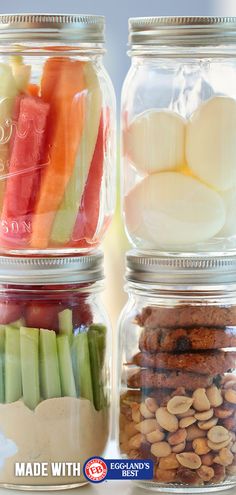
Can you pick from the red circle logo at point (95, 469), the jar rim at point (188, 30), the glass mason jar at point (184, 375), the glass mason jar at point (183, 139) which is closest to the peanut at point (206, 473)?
the glass mason jar at point (184, 375)

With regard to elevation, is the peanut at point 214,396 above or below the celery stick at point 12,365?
below

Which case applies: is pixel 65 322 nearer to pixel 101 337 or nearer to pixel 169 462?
pixel 101 337

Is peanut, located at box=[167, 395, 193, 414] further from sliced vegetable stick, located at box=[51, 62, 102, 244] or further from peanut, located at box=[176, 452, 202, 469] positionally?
sliced vegetable stick, located at box=[51, 62, 102, 244]

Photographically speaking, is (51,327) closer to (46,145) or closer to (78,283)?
(78,283)

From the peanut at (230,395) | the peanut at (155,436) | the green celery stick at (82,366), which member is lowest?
the peanut at (155,436)

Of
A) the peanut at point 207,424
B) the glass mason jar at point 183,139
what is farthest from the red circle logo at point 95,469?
the glass mason jar at point 183,139

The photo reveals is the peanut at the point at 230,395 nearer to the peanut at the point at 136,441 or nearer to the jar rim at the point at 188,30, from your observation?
the peanut at the point at 136,441

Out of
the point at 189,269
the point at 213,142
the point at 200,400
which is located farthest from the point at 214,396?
the point at 213,142

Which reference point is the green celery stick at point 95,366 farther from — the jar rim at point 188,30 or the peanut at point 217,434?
the jar rim at point 188,30
